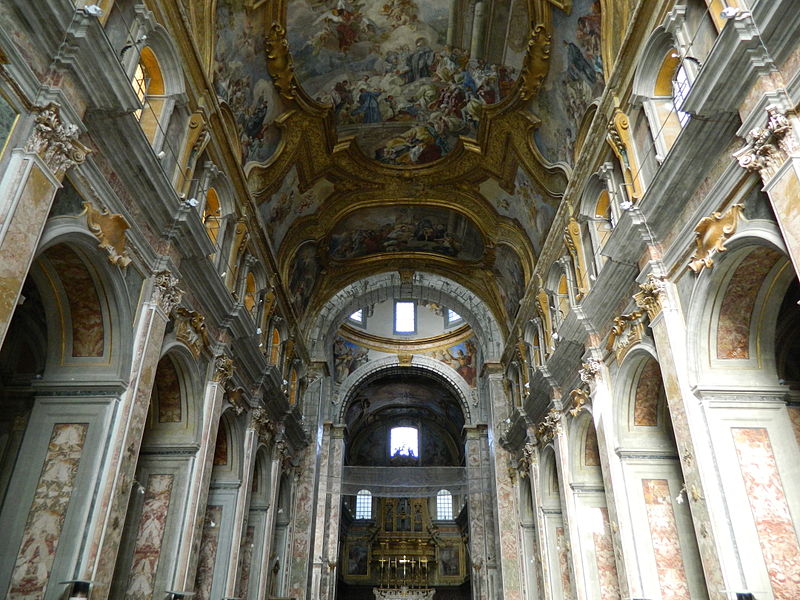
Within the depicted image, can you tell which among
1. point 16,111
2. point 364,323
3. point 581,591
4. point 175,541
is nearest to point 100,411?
point 175,541

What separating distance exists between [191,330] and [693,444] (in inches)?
332

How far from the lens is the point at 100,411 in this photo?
8.48 metres

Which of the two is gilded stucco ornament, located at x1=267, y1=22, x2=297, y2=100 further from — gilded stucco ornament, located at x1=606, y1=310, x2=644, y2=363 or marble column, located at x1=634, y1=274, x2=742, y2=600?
marble column, located at x1=634, y1=274, x2=742, y2=600

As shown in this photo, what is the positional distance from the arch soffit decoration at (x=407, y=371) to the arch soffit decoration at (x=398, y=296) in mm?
5884

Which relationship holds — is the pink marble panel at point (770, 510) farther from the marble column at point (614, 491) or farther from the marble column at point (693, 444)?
the marble column at point (614, 491)

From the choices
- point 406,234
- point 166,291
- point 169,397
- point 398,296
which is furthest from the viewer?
point 398,296

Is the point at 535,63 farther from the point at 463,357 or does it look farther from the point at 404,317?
the point at 404,317

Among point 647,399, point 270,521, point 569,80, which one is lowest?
point 270,521

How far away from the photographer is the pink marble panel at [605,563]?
1289 cm

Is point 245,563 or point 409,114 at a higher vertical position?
point 409,114

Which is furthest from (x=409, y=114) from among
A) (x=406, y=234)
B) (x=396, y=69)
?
(x=406, y=234)

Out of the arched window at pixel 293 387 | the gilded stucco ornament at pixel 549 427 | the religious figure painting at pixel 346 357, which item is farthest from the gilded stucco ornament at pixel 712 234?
the religious figure painting at pixel 346 357

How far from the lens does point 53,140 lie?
260 inches

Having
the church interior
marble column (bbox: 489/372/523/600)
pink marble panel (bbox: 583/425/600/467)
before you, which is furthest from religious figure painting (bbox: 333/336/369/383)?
pink marble panel (bbox: 583/425/600/467)
